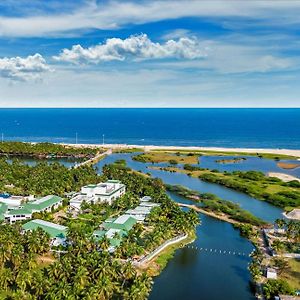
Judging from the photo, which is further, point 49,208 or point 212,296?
point 49,208

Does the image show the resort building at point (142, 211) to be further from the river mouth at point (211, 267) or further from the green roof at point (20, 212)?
the green roof at point (20, 212)

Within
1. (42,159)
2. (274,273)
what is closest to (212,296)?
(274,273)

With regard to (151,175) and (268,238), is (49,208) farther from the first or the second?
(151,175)

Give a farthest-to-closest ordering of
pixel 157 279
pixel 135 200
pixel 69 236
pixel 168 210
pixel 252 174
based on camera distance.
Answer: pixel 252 174 → pixel 135 200 → pixel 168 210 → pixel 69 236 → pixel 157 279

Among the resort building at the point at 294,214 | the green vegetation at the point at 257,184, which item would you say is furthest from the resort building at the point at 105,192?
the resort building at the point at 294,214

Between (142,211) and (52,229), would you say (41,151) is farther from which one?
(52,229)
